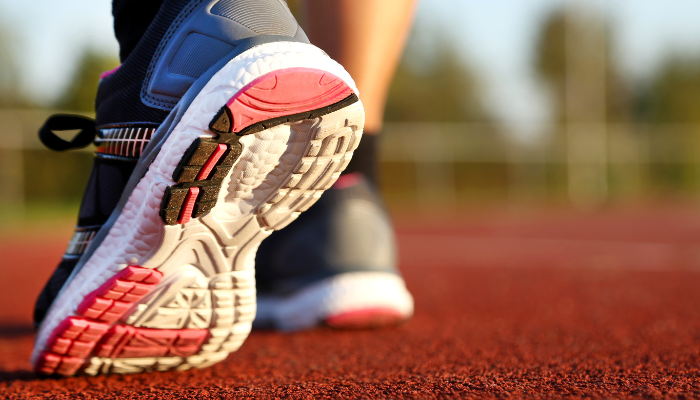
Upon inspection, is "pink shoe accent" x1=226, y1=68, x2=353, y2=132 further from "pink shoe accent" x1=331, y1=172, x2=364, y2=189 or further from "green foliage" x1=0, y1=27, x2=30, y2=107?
"green foliage" x1=0, y1=27, x2=30, y2=107

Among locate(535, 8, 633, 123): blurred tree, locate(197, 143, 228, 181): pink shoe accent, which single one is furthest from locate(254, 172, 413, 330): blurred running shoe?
locate(535, 8, 633, 123): blurred tree

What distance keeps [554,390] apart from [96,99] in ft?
2.34

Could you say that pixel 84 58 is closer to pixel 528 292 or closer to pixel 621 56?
pixel 528 292

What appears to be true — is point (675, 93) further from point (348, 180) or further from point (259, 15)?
point (259, 15)

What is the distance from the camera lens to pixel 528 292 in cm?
181

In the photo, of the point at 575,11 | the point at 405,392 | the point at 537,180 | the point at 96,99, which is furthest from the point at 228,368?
the point at 575,11

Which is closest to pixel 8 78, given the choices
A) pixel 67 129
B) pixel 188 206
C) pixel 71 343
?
pixel 67 129

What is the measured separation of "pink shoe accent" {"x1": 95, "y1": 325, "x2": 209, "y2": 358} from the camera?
0.80 m

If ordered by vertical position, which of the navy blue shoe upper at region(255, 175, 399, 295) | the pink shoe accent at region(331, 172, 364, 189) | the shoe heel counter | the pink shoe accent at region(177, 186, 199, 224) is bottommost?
Answer: the navy blue shoe upper at region(255, 175, 399, 295)

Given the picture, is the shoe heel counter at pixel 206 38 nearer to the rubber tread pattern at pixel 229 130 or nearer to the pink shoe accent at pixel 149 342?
the rubber tread pattern at pixel 229 130

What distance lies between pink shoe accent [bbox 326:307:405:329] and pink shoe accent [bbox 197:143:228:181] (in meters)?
0.55

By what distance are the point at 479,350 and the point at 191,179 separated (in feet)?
1.80

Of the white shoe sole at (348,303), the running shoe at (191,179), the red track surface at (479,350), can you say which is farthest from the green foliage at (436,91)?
the running shoe at (191,179)

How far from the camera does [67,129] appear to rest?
93 cm
